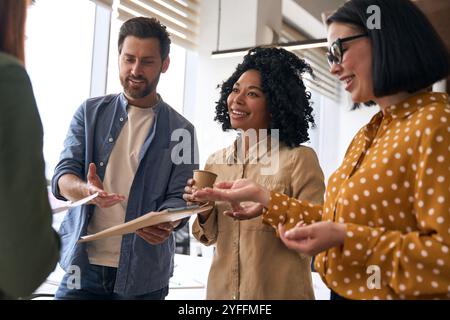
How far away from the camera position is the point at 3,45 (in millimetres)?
659

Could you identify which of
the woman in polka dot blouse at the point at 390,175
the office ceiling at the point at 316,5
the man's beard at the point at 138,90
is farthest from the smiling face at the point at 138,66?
the office ceiling at the point at 316,5

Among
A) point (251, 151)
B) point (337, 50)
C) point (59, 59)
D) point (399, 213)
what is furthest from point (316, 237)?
point (59, 59)

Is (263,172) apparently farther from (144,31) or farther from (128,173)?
(144,31)

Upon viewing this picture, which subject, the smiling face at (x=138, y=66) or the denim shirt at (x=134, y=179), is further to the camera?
the smiling face at (x=138, y=66)

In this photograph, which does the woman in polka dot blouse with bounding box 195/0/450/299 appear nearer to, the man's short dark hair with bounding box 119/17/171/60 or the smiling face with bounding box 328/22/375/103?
the smiling face with bounding box 328/22/375/103

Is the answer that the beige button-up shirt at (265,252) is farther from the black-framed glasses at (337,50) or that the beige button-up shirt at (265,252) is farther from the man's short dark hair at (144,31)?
the man's short dark hair at (144,31)

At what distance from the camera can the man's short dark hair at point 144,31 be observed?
4.88 ft

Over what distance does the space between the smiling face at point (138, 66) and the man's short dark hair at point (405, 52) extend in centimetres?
76

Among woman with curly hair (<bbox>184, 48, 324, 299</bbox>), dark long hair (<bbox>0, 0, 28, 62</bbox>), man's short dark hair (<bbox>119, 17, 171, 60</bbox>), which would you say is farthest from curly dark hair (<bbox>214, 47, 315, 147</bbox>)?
dark long hair (<bbox>0, 0, 28, 62</bbox>)

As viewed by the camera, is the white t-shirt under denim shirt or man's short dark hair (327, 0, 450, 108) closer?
man's short dark hair (327, 0, 450, 108)

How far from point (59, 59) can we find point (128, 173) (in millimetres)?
1387

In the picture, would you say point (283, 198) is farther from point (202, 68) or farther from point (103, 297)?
point (202, 68)

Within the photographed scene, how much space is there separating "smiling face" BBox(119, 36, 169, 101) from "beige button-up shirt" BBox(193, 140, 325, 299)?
1.51ft

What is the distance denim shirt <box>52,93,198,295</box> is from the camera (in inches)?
52.6
